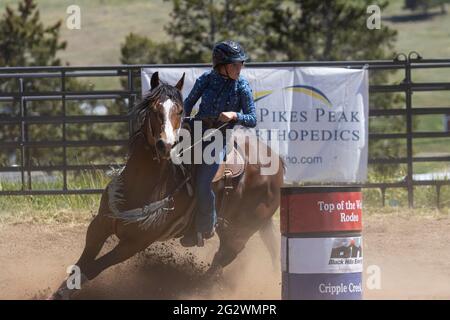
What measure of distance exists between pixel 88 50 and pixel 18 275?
2400 inches

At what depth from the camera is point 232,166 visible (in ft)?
26.3

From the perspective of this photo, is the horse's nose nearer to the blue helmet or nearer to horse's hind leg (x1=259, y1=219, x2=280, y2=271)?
the blue helmet

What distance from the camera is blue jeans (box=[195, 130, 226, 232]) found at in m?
7.46

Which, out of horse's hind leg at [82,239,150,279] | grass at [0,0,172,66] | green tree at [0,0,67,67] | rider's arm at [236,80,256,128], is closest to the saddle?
rider's arm at [236,80,256,128]

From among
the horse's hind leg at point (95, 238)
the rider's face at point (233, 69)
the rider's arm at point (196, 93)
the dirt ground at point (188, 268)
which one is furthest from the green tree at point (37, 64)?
the horse's hind leg at point (95, 238)

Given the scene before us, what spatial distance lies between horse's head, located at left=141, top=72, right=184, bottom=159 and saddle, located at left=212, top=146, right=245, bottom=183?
0.95 m

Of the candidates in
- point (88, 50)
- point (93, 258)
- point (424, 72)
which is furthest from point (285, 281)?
point (88, 50)

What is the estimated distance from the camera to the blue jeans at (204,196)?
7.46 metres

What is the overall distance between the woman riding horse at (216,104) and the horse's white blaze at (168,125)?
62cm

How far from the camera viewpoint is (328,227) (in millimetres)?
6422

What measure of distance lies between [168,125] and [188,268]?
225cm

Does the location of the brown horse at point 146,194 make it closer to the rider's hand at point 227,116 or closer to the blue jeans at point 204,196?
the blue jeans at point 204,196

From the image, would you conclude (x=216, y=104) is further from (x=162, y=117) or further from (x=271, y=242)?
(x=271, y=242)
